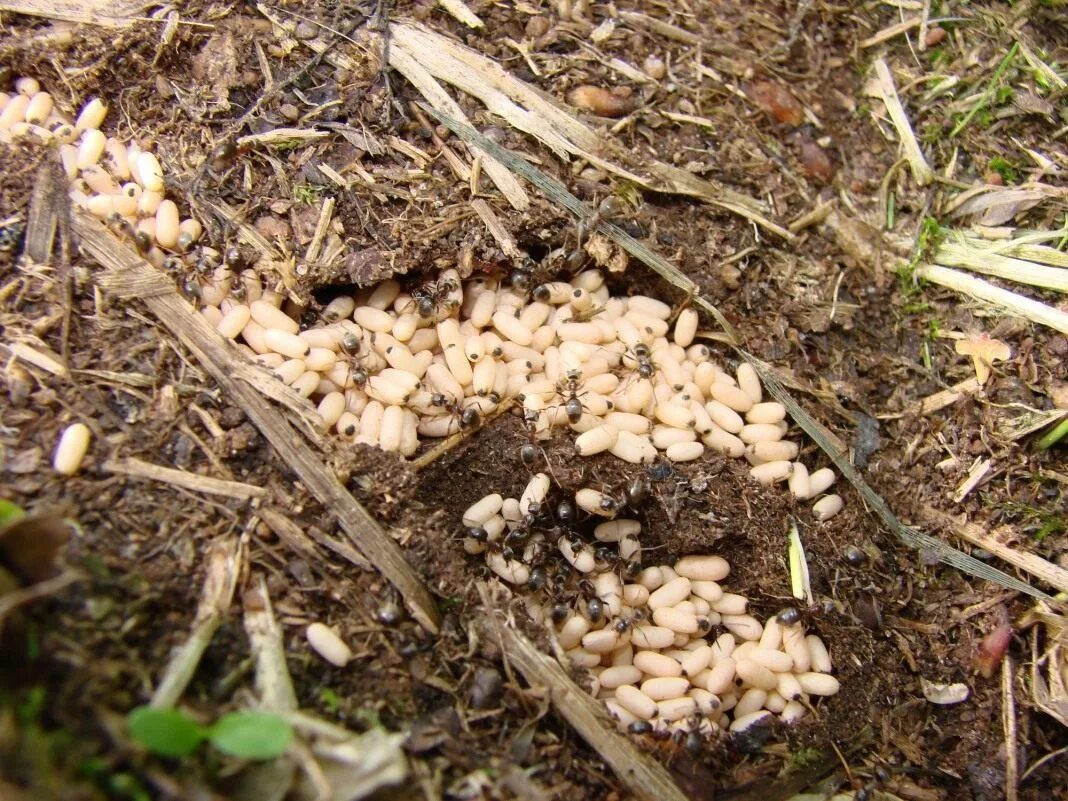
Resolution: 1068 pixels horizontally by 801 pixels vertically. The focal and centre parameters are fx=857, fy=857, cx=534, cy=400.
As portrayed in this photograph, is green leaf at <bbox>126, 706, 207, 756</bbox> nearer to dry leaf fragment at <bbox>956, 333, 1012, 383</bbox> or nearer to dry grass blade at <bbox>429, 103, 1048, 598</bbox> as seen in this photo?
dry grass blade at <bbox>429, 103, 1048, 598</bbox>

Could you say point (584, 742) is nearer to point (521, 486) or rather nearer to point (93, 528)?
point (521, 486)

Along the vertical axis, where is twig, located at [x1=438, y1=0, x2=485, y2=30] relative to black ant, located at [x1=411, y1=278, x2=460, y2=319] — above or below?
above

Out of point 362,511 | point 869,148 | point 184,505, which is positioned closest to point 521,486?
point 362,511

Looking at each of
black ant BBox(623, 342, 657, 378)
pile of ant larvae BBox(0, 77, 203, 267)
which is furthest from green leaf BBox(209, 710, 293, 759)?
black ant BBox(623, 342, 657, 378)

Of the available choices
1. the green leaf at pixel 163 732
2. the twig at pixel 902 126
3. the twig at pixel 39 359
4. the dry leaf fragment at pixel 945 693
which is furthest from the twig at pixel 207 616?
the twig at pixel 902 126

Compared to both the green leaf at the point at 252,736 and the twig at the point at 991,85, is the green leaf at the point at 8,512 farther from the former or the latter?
the twig at the point at 991,85

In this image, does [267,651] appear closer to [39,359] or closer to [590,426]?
[39,359]

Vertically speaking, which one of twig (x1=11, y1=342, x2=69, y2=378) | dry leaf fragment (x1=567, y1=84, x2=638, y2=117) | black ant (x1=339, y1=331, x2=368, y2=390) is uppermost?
twig (x1=11, y1=342, x2=69, y2=378)
